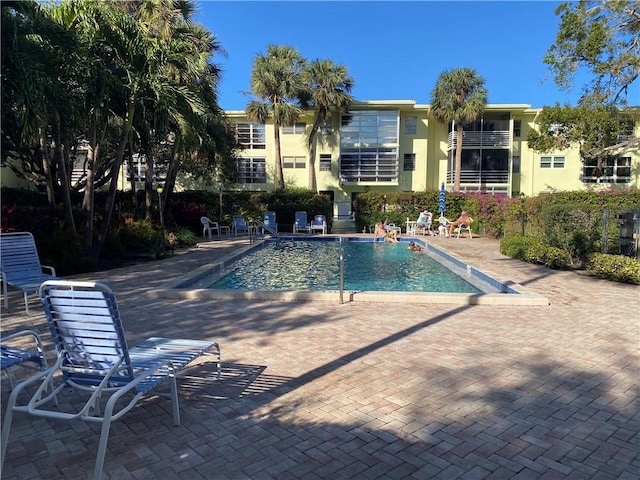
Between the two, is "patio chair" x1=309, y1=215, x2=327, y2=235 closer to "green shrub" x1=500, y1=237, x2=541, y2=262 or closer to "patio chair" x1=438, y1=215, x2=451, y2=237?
"patio chair" x1=438, y1=215, x2=451, y2=237

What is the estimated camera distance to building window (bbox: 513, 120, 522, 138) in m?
32.5

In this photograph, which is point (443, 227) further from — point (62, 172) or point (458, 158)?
point (62, 172)

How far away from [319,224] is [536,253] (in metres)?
12.4

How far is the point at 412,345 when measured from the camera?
500cm

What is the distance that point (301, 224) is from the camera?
22.8 metres

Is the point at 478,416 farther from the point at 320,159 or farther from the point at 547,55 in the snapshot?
the point at 320,159

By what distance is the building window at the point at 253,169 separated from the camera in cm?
3244

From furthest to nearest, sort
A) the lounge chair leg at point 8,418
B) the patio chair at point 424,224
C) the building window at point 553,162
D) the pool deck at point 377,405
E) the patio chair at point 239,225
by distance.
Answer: the building window at point 553,162, the patio chair at point 239,225, the patio chair at point 424,224, the pool deck at point 377,405, the lounge chair leg at point 8,418

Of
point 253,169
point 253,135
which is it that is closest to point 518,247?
point 253,169

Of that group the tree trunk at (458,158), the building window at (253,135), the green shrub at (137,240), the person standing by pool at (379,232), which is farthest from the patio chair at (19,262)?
the tree trunk at (458,158)

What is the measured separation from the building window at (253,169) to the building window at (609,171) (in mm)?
22887

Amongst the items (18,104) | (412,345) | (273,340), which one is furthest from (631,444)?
(18,104)

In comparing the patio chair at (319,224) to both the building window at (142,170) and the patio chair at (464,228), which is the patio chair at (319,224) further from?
the building window at (142,170)

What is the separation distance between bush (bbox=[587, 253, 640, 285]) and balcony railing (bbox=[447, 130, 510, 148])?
23.5 meters
